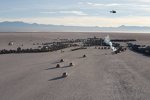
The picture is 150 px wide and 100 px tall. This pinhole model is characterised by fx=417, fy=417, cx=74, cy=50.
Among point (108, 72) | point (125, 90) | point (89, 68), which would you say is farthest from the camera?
point (89, 68)

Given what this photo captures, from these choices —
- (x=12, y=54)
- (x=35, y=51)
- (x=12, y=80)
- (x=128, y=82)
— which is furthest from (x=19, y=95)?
(x=35, y=51)

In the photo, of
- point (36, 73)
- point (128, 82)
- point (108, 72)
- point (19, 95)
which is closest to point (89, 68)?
point (108, 72)

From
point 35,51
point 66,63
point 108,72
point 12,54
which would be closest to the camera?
point 108,72

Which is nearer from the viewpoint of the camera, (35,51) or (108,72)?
(108,72)

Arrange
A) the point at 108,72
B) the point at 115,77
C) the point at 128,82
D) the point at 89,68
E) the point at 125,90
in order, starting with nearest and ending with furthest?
the point at 125,90 < the point at 128,82 < the point at 115,77 < the point at 108,72 < the point at 89,68

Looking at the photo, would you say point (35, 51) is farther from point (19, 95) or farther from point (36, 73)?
point (19, 95)

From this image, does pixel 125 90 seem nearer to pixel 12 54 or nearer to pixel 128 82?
pixel 128 82

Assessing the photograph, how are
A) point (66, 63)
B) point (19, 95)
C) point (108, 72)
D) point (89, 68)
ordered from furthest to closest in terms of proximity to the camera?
point (66, 63) → point (89, 68) → point (108, 72) → point (19, 95)

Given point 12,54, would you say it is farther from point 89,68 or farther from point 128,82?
point 128,82

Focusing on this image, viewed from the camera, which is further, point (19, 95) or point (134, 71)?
point (134, 71)
